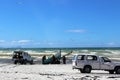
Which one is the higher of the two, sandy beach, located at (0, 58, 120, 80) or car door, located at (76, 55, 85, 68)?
car door, located at (76, 55, 85, 68)

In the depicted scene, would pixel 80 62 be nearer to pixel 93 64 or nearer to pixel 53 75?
pixel 93 64

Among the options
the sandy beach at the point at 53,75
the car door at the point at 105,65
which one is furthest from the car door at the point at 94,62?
the sandy beach at the point at 53,75

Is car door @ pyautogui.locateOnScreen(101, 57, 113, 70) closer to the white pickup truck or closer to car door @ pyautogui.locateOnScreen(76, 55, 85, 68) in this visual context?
the white pickup truck

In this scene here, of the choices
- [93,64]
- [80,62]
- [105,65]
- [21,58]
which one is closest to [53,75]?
[80,62]

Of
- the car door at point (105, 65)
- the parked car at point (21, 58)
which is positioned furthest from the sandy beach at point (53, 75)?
the parked car at point (21, 58)

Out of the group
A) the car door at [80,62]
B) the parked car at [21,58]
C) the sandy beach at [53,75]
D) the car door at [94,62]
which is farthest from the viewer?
the parked car at [21,58]

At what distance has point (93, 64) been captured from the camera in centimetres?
2962

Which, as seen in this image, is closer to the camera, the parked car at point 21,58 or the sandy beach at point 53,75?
the sandy beach at point 53,75

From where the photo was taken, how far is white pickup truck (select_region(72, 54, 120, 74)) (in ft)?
96.4

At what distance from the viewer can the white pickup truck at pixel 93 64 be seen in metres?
29.4

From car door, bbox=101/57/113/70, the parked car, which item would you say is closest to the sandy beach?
car door, bbox=101/57/113/70

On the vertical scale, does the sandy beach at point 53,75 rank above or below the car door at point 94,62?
below

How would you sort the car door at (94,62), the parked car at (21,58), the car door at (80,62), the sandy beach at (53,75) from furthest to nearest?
the parked car at (21,58) → the car door at (94,62) → the car door at (80,62) → the sandy beach at (53,75)

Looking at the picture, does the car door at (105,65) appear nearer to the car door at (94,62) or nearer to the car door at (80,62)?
the car door at (94,62)
